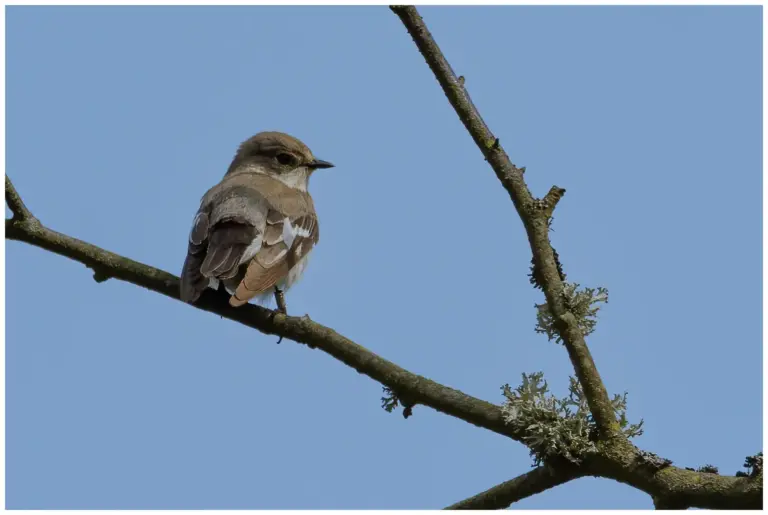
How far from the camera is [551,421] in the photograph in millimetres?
3641

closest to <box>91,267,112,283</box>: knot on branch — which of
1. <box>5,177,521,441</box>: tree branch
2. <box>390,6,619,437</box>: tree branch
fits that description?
<box>5,177,521,441</box>: tree branch

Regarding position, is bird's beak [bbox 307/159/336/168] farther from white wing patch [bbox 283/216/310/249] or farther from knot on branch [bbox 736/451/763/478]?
knot on branch [bbox 736/451/763/478]

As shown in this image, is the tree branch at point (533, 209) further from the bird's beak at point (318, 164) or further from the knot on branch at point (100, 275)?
the bird's beak at point (318, 164)

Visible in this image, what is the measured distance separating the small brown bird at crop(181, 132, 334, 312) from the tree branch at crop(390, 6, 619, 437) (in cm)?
174

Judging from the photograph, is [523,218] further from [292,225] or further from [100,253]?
[292,225]

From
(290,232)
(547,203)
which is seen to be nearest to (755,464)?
(547,203)

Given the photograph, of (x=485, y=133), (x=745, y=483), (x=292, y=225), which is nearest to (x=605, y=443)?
(x=745, y=483)

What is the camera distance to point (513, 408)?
3736mm

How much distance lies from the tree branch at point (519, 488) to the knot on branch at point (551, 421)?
0.18 ft

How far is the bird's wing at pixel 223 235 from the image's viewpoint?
5277 mm

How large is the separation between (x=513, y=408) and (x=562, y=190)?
39.4 inches

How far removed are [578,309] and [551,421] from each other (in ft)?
1.64

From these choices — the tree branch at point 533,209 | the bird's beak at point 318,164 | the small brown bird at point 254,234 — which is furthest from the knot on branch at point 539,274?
the bird's beak at point 318,164

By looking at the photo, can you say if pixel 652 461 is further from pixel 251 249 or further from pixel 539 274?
pixel 251 249
